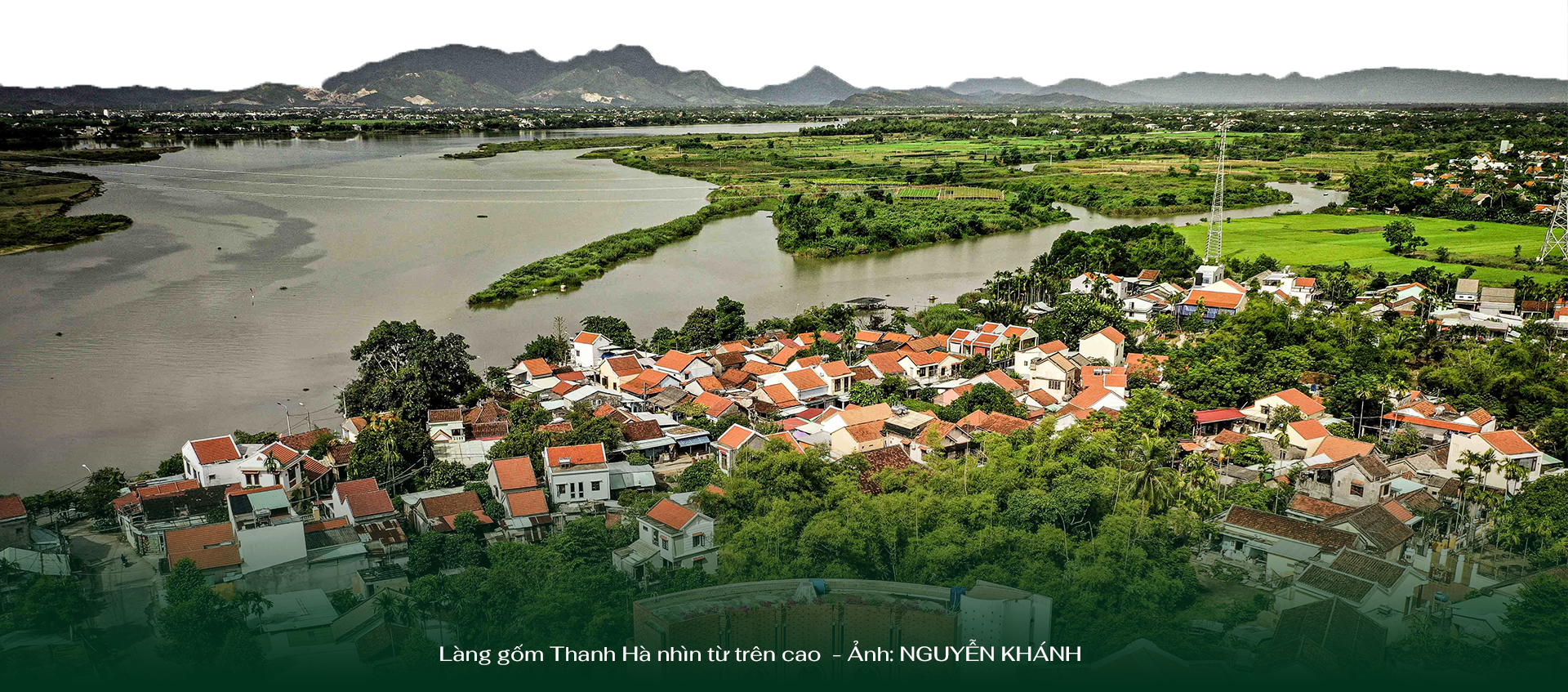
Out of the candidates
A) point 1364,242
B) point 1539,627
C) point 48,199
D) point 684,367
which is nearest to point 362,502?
point 684,367

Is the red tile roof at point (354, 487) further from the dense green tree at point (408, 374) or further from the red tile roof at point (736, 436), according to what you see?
the red tile roof at point (736, 436)

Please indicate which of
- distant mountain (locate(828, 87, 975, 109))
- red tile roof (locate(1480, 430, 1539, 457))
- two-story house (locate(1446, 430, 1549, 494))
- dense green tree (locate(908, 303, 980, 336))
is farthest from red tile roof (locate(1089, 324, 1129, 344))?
distant mountain (locate(828, 87, 975, 109))

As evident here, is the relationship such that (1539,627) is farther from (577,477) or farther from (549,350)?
(549,350)

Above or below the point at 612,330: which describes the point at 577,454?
below

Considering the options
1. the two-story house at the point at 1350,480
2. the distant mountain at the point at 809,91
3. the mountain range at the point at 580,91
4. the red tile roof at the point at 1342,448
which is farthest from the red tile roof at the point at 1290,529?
the distant mountain at the point at 809,91

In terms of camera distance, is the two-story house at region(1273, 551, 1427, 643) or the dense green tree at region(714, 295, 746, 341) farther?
the dense green tree at region(714, 295, 746, 341)

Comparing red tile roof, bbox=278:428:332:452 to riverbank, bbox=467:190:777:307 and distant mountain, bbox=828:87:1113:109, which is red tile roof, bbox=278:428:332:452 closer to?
riverbank, bbox=467:190:777:307
